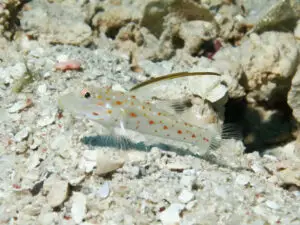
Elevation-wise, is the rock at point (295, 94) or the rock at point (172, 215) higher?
the rock at point (295, 94)

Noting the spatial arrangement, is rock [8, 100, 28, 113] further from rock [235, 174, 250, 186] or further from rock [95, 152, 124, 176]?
rock [235, 174, 250, 186]

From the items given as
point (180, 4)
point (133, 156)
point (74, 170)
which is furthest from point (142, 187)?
point (180, 4)

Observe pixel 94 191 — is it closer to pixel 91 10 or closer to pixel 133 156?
pixel 133 156

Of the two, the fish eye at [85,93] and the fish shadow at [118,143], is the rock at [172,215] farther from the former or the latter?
the fish eye at [85,93]

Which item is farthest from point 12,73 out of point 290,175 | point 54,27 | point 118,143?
point 290,175

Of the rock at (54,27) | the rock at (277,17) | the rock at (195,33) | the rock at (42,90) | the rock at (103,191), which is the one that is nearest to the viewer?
the rock at (103,191)

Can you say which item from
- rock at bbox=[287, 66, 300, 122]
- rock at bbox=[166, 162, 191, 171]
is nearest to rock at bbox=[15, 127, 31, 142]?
rock at bbox=[166, 162, 191, 171]

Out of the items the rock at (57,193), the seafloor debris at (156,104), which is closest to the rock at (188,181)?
the seafloor debris at (156,104)
